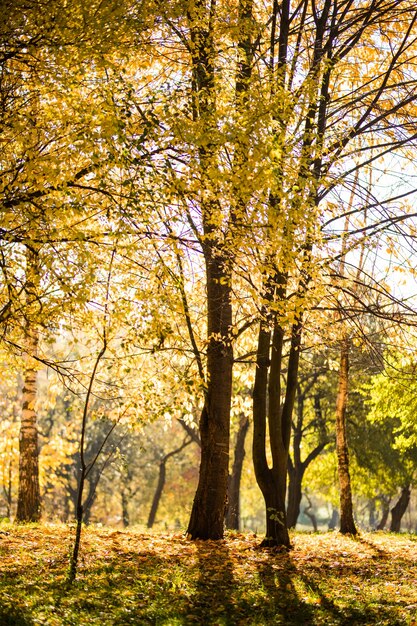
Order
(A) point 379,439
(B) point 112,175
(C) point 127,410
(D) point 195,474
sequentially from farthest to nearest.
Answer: (D) point 195,474 → (A) point 379,439 → (C) point 127,410 → (B) point 112,175

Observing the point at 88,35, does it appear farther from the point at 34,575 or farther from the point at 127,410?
the point at 34,575

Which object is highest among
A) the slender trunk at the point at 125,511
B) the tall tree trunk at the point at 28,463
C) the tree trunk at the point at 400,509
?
the tall tree trunk at the point at 28,463

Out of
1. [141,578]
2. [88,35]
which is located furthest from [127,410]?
[88,35]

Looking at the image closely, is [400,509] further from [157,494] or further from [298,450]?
[157,494]

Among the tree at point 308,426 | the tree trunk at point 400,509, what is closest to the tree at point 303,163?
the tree at point 308,426

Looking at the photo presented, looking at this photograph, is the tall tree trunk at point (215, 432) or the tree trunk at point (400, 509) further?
the tree trunk at point (400, 509)

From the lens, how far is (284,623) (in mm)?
6855

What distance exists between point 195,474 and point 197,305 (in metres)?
37.2

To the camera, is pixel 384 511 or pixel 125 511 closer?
pixel 125 511

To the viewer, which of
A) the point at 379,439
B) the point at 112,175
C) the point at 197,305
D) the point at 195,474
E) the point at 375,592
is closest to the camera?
the point at 375,592

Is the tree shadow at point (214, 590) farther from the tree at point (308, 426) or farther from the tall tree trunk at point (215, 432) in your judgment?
Result: the tree at point (308, 426)

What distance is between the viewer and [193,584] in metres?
8.37

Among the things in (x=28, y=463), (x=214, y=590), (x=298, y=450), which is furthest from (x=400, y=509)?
(x=214, y=590)

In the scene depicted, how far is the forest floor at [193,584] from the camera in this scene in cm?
690
